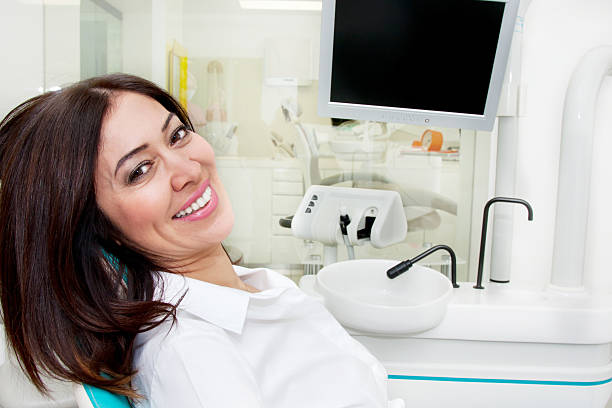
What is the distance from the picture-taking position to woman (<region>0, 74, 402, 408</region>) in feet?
2.54

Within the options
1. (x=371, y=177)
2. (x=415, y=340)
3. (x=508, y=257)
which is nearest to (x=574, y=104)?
(x=508, y=257)

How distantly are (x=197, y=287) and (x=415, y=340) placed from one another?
3.26 feet

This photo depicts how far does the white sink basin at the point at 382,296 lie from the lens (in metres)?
1.42

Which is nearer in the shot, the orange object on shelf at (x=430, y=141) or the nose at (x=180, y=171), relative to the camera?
the nose at (x=180, y=171)

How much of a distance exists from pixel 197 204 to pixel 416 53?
934 millimetres

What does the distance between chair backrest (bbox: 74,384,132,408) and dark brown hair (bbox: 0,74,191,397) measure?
13 mm

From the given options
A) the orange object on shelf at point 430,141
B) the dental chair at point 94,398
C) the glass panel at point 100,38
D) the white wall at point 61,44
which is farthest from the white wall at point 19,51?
the orange object on shelf at point 430,141

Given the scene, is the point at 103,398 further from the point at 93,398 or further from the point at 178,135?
the point at 178,135

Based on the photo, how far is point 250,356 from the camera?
0.93m

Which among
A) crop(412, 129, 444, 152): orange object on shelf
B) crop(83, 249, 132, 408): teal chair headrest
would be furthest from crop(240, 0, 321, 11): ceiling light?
crop(83, 249, 132, 408): teal chair headrest

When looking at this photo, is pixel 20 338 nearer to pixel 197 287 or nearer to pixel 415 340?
pixel 197 287

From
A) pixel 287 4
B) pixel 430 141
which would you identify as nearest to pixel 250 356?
pixel 430 141

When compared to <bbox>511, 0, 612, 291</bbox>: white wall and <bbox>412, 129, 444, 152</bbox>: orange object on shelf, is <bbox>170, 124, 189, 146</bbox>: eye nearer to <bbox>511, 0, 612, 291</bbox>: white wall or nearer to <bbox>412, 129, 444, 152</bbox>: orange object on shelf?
<bbox>412, 129, 444, 152</bbox>: orange object on shelf

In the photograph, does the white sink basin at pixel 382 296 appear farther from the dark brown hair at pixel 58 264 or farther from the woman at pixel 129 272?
the dark brown hair at pixel 58 264
